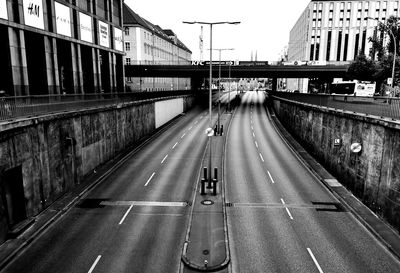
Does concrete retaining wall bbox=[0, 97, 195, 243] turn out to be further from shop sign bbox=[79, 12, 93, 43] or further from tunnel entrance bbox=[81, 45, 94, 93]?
tunnel entrance bbox=[81, 45, 94, 93]

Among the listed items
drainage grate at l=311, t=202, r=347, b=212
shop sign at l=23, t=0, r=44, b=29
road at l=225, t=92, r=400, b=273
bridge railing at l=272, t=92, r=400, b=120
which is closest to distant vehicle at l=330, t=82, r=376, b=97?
bridge railing at l=272, t=92, r=400, b=120

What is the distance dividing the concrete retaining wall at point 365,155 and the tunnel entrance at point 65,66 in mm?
30969

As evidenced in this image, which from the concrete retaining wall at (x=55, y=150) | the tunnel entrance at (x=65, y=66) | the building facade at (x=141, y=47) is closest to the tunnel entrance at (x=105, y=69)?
the tunnel entrance at (x=65, y=66)

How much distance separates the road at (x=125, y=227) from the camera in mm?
12875

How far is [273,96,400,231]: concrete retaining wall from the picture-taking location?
16031 mm

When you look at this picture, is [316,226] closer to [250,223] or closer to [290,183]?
[250,223]

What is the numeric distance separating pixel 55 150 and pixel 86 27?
2670cm

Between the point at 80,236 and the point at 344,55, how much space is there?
120 meters

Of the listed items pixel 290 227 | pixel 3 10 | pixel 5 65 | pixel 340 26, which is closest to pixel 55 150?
pixel 5 65

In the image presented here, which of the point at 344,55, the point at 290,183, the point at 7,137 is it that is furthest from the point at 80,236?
the point at 344,55

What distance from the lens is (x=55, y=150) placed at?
1973 cm

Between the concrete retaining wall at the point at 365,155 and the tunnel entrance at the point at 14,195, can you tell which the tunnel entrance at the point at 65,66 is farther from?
the concrete retaining wall at the point at 365,155

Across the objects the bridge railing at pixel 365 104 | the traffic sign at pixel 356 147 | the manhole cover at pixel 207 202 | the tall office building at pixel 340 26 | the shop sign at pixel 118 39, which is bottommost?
the manhole cover at pixel 207 202

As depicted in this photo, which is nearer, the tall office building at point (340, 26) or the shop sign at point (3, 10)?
the shop sign at point (3, 10)
